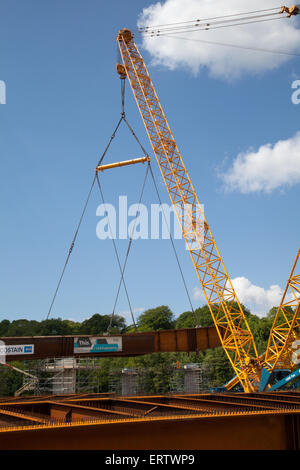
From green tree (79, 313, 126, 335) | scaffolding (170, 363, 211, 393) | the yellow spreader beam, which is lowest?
scaffolding (170, 363, 211, 393)

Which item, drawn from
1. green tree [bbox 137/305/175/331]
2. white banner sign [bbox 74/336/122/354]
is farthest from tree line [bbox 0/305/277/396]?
white banner sign [bbox 74/336/122/354]

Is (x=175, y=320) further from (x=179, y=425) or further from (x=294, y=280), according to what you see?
(x=179, y=425)

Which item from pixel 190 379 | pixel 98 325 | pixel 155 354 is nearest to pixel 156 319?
pixel 98 325

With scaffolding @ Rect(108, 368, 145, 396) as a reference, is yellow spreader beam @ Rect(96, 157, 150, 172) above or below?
above

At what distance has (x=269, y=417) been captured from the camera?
13625 mm

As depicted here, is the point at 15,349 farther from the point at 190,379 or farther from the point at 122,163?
the point at 190,379

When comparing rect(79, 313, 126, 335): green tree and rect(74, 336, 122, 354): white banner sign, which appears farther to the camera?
rect(79, 313, 126, 335): green tree

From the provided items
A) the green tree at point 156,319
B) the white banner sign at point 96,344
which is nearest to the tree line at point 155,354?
the green tree at point 156,319

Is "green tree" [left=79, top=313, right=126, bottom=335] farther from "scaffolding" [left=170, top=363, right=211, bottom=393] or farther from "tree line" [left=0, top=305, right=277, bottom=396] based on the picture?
"scaffolding" [left=170, top=363, right=211, bottom=393]
